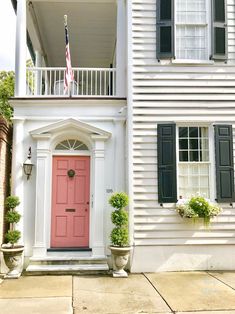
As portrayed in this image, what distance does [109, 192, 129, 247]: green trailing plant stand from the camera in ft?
25.0

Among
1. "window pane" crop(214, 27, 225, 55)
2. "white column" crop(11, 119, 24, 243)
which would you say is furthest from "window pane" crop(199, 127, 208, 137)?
"white column" crop(11, 119, 24, 243)

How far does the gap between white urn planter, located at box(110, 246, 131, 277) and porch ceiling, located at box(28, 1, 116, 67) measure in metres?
6.23

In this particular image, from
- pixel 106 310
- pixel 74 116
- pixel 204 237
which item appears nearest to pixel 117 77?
pixel 74 116

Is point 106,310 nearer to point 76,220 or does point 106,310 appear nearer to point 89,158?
point 76,220

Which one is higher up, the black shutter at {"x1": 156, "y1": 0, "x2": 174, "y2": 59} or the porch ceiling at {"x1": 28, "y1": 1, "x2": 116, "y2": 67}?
the porch ceiling at {"x1": 28, "y1": 1, "x2": 116, "y2": 67}

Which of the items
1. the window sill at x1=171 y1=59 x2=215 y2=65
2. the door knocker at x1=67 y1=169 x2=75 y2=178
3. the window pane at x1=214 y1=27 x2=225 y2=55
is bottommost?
the door knocker at x1=67 y1=169 x2=75 y2=178

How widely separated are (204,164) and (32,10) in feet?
20.4

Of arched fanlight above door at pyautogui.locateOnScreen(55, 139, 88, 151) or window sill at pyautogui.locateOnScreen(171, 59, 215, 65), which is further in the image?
arched fanlight above door at pyautogui.locateOnScreen(55, 139, 88, 151)

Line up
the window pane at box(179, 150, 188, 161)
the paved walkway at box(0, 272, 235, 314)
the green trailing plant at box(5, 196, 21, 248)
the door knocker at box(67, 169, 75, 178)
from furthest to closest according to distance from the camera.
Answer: the door knocker at box(67, 169, 75, 178) < the window pane at box(179, 150, 188, 161) < the green trailing plant at box(5, 196, 21, 248) < the paved walkway at box(0, 272, 235, 314)

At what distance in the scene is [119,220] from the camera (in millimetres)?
7668

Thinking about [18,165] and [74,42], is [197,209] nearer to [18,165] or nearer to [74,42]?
[18,165]

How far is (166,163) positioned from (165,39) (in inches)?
114

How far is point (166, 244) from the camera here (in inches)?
315

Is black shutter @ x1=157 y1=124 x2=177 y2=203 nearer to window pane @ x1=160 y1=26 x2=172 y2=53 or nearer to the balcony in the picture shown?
the balcony
